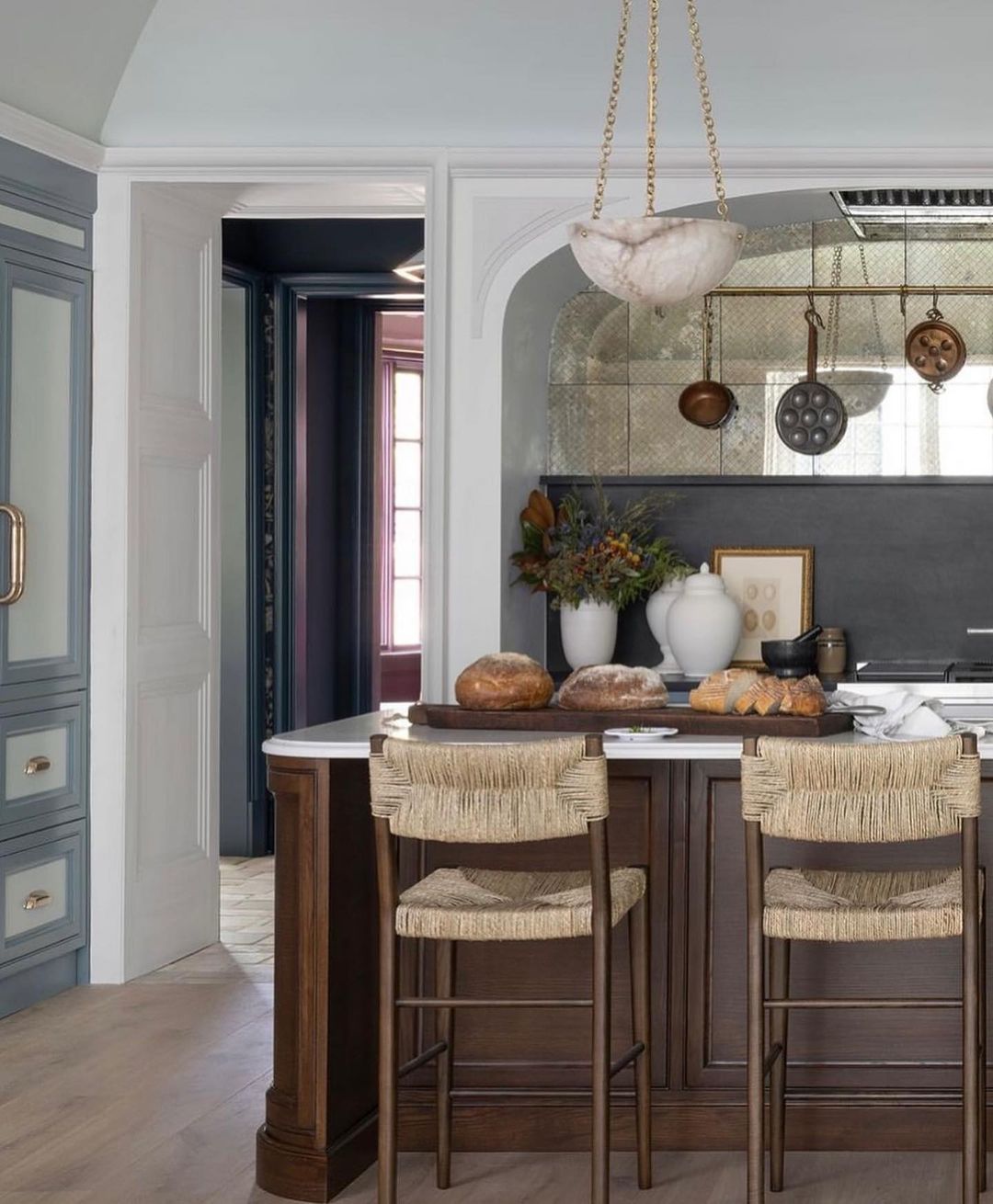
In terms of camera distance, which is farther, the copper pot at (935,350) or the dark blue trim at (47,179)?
the copper pot at (935,350)

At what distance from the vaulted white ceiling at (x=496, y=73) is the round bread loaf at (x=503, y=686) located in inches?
77.5

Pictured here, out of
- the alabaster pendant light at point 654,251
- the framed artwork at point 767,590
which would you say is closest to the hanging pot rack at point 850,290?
the framed artwork at point 767,590

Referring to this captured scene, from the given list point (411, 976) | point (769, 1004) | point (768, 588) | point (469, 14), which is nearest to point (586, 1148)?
point (411, 976)

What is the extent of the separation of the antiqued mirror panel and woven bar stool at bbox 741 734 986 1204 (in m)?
3.11

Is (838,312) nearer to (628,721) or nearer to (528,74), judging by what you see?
(528,74)

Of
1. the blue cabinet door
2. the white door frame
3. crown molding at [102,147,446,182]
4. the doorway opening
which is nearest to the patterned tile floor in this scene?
the doorway opening

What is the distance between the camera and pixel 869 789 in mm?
2943

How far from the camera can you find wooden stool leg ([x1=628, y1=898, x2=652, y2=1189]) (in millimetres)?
3350

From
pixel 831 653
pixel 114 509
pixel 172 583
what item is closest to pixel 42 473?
pixel 114 509

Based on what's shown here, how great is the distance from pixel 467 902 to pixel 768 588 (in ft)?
10.2

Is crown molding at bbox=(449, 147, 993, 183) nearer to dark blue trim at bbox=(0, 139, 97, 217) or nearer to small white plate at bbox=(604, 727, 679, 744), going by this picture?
dark blue trim at bbox=(0, 139, 97, 217)

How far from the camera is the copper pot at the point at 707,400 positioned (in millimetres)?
5984

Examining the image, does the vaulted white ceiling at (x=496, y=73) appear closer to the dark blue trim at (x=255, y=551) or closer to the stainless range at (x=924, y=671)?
the stainless range at (x=924, y=671)

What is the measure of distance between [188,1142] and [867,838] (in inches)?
67.3
